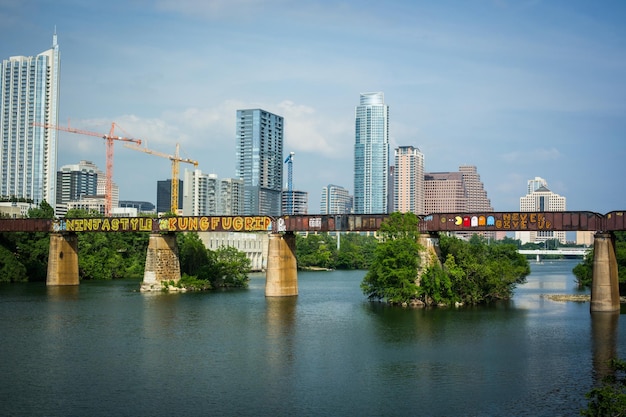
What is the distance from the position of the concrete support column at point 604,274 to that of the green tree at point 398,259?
59.1ft

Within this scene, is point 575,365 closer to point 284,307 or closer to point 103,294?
point 284,307

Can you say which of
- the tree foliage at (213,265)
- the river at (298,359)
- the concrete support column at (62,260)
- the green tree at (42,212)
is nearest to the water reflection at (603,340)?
the river at (298,359)

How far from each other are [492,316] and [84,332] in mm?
38550

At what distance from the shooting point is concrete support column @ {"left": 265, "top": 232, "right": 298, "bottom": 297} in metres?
89.1

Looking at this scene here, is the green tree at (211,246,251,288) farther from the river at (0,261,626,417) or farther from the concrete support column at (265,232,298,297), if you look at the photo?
the river at (0,261,626,417)

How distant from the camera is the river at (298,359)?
3822 cm

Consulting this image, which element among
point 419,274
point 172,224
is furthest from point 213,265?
point 419,274

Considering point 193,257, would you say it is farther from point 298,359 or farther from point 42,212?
point 298,359

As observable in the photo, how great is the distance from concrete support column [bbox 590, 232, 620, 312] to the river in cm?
244

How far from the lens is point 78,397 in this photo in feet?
129

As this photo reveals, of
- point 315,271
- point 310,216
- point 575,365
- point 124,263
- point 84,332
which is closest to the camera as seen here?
point 575,365

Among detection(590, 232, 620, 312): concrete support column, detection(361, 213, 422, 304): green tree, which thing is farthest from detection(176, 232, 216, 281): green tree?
detection(590, 232, 620, 312): concrete support column

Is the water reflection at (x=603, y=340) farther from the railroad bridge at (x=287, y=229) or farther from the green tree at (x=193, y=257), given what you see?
the green tree at (x=193, y=257)

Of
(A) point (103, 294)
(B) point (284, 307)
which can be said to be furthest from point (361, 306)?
(A) point (103, 294)
